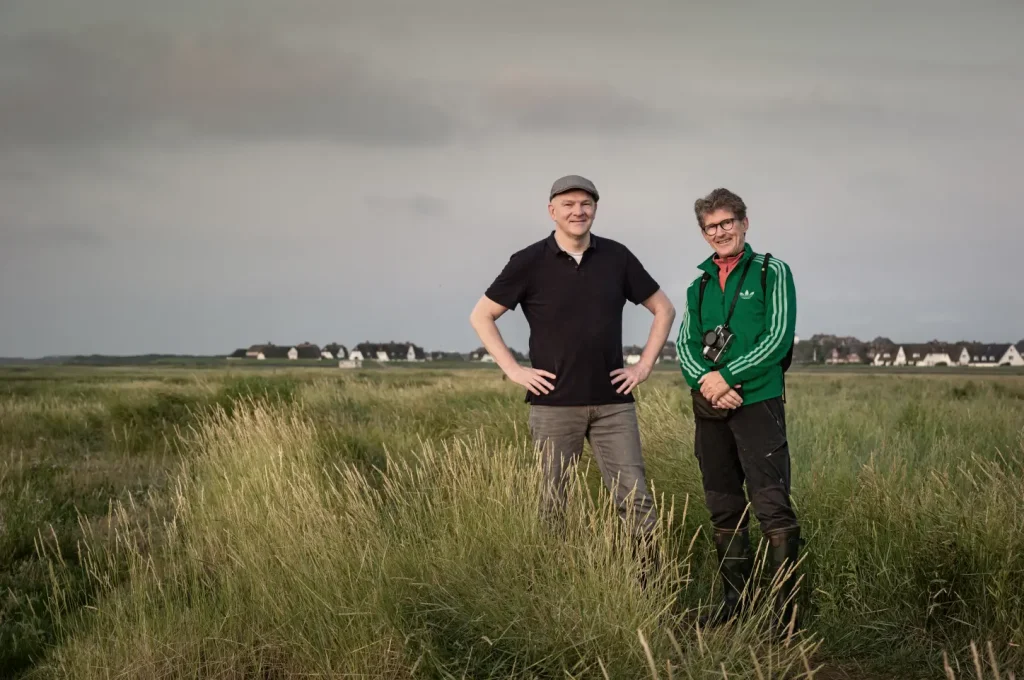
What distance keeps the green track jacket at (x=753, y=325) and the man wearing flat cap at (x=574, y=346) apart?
44 cm

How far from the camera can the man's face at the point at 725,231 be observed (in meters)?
3.91

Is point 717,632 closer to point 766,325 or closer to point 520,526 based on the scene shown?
point 520,526

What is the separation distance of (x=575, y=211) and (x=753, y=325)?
1.07 metres

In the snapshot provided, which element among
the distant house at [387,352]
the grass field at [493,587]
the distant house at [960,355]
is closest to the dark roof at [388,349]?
the distant house at [387,352]

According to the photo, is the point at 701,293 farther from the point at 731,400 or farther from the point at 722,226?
the point at 731,400

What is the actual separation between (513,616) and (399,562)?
2.22ft

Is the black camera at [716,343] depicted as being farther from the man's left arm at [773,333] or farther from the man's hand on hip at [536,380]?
the man's hand on hip at [536,380]

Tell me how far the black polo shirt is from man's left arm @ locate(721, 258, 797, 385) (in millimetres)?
683

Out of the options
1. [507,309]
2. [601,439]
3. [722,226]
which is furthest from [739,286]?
[507,309]

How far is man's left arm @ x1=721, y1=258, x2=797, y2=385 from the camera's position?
377 cm

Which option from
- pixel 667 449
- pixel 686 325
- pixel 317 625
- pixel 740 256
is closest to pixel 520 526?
pixel 317 625

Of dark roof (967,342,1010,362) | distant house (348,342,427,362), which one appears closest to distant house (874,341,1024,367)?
dark roof (967,342,1010,362)

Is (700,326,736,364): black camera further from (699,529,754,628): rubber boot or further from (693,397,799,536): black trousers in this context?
(699,529,754,628): rubber boot

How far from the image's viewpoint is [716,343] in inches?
156
